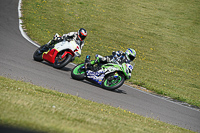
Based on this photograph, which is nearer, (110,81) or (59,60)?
(110,81)

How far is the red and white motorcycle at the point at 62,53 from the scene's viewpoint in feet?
35.0

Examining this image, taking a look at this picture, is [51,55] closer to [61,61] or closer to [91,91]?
[61,61]

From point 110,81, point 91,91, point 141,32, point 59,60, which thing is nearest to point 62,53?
point 59,60

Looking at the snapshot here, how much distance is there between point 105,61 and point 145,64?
9.53m

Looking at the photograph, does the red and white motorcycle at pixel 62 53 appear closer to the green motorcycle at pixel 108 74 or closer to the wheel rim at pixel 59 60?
the wheel rim at pixel 59 60

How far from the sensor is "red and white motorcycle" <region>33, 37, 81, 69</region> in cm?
1066

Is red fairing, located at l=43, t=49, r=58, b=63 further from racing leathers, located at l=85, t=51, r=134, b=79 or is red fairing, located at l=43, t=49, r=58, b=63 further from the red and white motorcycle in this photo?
racing leathers, located at l=85, t=51, r=134, b=79

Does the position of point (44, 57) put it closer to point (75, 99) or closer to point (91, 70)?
point (91, 70)

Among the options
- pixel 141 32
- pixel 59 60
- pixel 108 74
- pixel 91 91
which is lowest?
pixel 91 91

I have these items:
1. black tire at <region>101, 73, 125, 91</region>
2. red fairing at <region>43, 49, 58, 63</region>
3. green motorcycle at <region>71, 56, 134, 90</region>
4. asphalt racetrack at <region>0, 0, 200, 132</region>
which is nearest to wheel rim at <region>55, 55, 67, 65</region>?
red fairing at <region>43, 49, 58, 63</region>

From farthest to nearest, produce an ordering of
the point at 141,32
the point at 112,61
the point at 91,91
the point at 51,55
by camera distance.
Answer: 1. the point at 141,32
2. the point at 51,55
3. the point at 112,61
4. the point at 91,91

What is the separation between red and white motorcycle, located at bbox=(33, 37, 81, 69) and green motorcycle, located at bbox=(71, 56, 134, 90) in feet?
2.76

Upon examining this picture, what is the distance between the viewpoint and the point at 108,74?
9867 millimetres

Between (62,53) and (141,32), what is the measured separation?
731 inches
